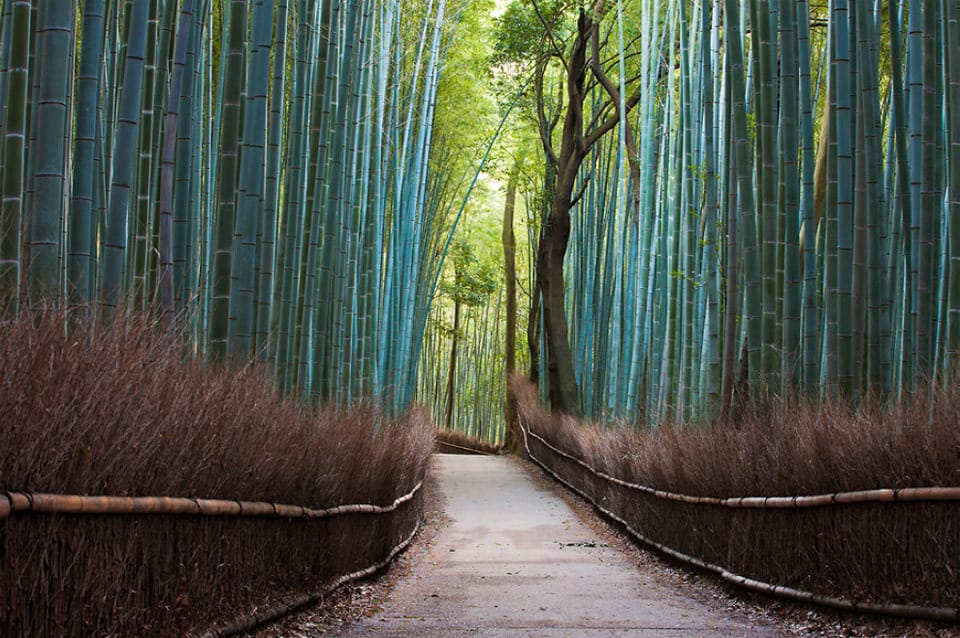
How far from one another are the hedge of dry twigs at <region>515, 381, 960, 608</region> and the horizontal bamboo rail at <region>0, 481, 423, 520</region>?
187 cm

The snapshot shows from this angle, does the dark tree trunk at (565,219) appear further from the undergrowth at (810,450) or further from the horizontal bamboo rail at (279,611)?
the horizontal bamboo rail at (279,611)

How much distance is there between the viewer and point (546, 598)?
180 inches

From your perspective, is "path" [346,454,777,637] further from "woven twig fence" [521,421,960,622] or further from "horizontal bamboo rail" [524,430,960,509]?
"horizontal bamboo rail" [524,430,960,509]

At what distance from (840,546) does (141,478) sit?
2.45 meters

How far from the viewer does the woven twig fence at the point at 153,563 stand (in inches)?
78.8

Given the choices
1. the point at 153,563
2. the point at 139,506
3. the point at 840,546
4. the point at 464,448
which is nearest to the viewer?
the point at 139,506

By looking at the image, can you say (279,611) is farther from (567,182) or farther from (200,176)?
(567,182)

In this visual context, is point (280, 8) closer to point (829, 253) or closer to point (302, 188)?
point (302, 188)

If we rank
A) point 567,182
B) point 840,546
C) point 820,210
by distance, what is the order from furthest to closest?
point 567,182 → point 820,210 → point 840,546

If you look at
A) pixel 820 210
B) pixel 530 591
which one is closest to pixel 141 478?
pixel 530 591

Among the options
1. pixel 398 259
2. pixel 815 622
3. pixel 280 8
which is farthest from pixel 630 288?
pixel 815 622

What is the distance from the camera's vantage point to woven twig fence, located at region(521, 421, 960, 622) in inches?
126

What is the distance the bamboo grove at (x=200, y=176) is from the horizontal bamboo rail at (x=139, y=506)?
0.51 m

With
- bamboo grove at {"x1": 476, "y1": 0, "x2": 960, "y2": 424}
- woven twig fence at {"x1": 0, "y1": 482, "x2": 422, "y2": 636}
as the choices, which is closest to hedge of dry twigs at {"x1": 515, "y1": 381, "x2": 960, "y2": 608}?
bamboo grove at {"x1": 476, "y1": 0, "x2": 960, "y2": 424}
